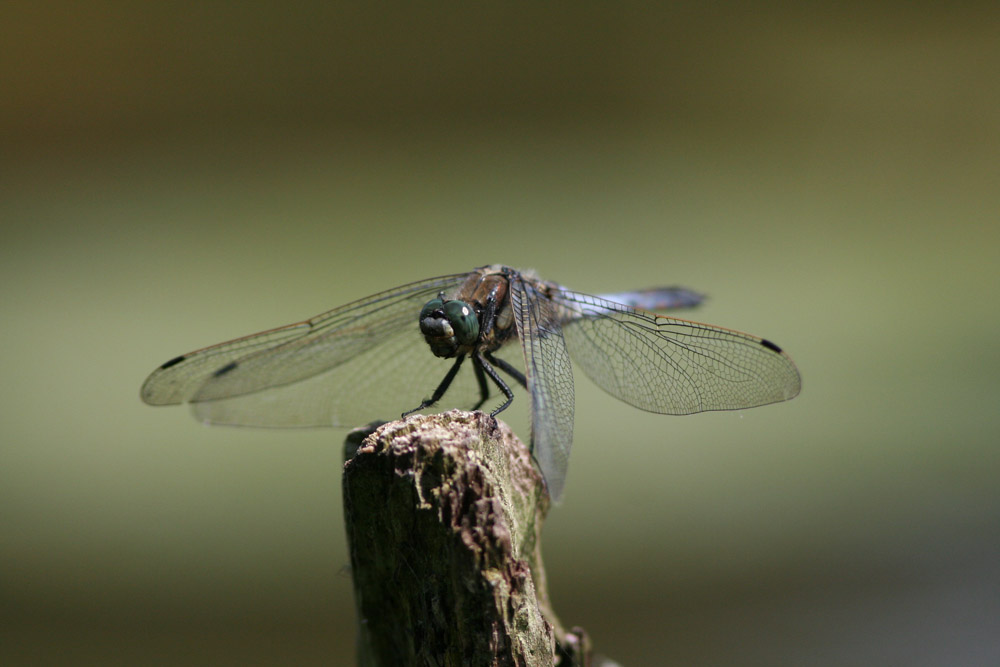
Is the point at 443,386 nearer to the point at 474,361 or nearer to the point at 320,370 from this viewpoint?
the point at 474,361

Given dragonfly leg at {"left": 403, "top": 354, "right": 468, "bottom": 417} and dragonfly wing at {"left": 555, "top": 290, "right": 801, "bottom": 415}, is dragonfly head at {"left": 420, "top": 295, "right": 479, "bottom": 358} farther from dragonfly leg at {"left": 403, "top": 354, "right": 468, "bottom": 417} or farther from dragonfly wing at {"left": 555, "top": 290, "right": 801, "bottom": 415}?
dragonfly wing at {"left": 555, "top": 290, "right": 801, "bottom": 415}

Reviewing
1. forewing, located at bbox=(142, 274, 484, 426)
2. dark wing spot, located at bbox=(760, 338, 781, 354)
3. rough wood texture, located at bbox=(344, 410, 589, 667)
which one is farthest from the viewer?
forewing, located at bbox=(142, 274, 484, 426)

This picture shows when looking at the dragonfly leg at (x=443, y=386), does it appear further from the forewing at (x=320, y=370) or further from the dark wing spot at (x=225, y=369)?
the dark wing spot at (x=225, y=369)

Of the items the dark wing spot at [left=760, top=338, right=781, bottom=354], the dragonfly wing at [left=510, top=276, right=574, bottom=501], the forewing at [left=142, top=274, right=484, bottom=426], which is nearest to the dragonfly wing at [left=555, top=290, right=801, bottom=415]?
the dark wing spot at [left=760, top=338, right=781, bottom=354]

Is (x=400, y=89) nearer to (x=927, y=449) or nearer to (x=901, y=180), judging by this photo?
(x=901, y=180)

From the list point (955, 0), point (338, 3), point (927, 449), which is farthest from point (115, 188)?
point (955, 0)

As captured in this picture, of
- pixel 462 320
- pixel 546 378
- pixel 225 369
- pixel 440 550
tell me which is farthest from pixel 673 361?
pixel 225 369
